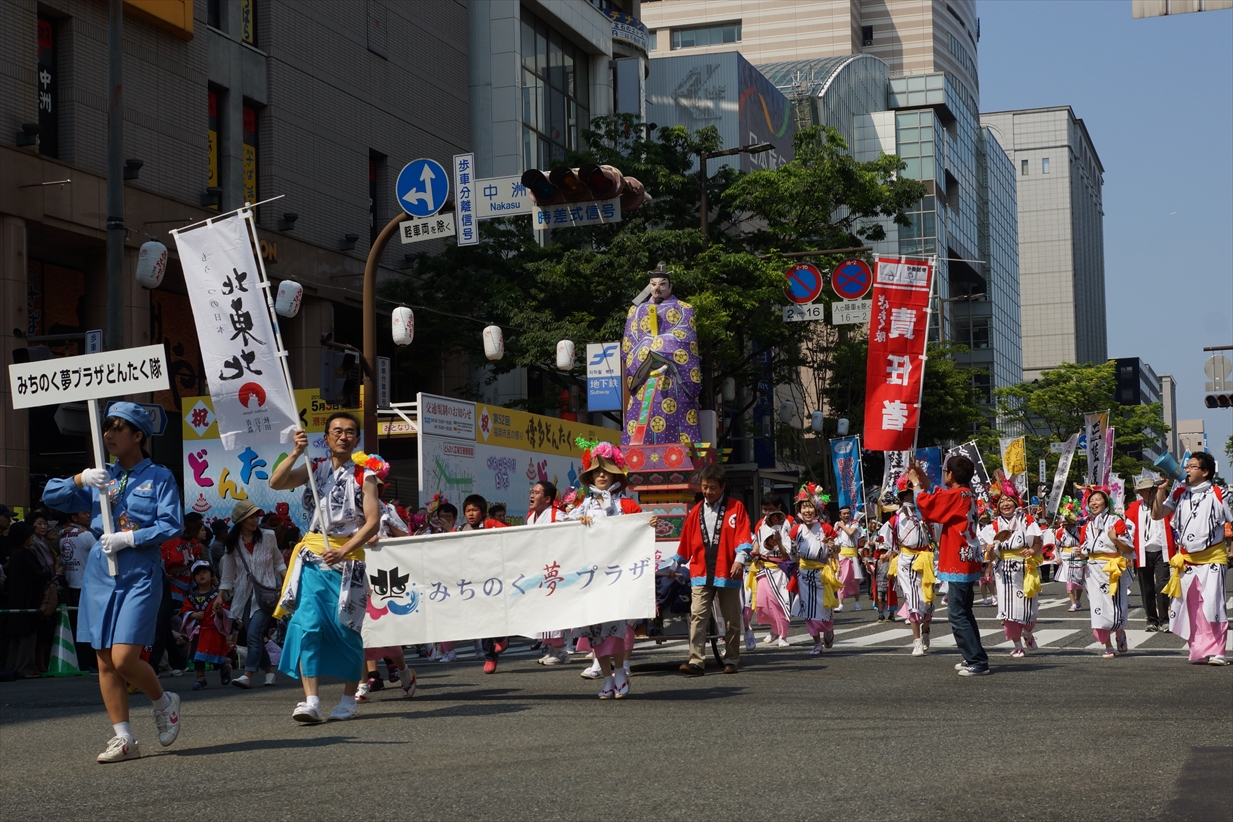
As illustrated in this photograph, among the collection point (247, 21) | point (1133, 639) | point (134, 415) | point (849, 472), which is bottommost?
point (1133, 639)

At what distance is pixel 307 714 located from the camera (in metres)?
9.14

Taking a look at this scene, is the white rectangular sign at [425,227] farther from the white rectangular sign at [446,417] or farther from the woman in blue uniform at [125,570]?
the woman in blue uniform at [125,570]

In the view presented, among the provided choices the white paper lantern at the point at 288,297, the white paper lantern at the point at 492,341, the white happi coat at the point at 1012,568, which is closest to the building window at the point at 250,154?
the white paper lantern at the point at 492,341

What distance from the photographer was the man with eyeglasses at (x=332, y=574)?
29.8ft

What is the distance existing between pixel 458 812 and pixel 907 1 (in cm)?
10169

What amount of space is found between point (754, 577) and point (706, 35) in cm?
8713

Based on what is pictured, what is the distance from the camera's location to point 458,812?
241 inches

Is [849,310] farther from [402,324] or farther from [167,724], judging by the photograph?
[167,724]

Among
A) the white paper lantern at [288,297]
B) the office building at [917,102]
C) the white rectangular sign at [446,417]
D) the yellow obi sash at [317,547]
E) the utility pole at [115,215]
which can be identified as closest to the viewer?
the yellow obi sash at [317,547]

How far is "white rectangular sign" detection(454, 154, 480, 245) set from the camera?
1839 cm

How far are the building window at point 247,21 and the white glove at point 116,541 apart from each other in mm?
22773

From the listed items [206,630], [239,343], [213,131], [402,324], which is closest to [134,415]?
[239,343]

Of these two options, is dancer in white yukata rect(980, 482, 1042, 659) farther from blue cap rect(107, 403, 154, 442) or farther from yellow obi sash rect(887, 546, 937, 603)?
blue cap rect(107, 403, 154, 442)

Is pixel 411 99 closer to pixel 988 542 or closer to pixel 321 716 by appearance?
pixel 988 542
